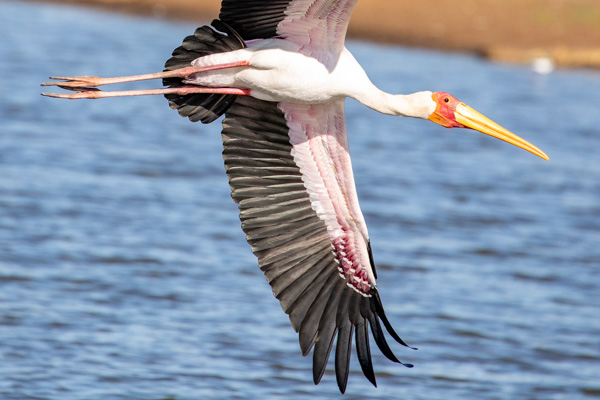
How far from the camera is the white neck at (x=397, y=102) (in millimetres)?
7570

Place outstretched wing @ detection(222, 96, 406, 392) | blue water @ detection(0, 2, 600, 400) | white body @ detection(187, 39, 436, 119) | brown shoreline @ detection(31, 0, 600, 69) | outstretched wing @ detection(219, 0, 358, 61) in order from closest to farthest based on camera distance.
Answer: outstretched wing @ detection(219, 0, 358, 61) < white body @ detection(187, 39, 436, 119) < outstretched wing @ detection(222, 96, 406, 392) < blue water @ detection(0, 2, 600, 400) < brown shoreline @ detection(31, 0, 600, 69)

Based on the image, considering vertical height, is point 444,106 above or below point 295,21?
below

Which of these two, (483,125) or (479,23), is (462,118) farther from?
(479,23)

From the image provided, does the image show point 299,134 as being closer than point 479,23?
Yes

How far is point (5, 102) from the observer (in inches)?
810

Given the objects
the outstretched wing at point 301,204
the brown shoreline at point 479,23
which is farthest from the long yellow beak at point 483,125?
the brown shoreline at point 479,23

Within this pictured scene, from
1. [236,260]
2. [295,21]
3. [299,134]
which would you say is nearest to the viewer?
[295,21]

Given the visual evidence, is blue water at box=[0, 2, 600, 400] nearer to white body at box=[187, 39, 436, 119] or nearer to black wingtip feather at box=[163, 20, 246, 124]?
black wingtip feather at box=[163, 20, 246, 124]

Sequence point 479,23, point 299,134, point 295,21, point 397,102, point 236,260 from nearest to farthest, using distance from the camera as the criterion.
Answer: point 295,21 → point 397,102 → point 299,134 → point 236,260 → point 479,23

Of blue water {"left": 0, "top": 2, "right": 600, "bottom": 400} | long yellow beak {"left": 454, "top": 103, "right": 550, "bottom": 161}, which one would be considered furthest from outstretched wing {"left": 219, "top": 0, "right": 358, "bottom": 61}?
blue water {"left": 0, "top": 2, "right": 600, "bottom": 400}

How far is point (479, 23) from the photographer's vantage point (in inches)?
1267

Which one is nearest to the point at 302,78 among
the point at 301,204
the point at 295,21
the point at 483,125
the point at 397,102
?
the point at 295,21

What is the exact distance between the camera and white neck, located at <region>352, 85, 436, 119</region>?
7.57 m

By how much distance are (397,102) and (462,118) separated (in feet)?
1.64
